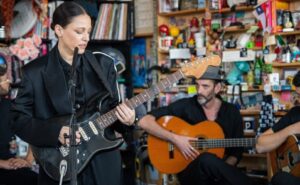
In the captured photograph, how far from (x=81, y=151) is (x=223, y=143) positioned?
5.11 ft

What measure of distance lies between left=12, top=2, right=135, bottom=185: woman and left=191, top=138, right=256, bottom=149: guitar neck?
1441 millimetres

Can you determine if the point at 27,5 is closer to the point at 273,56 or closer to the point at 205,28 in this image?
the point at 205,28

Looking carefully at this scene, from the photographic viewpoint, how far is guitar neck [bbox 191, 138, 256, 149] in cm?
341

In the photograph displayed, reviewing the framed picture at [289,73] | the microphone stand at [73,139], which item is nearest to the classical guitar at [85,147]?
the microphone stand at [73,139]

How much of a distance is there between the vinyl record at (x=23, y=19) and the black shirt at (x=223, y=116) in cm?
144

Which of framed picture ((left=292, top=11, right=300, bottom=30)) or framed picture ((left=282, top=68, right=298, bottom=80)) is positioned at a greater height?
framed picture ((left=292, top=11, right=300, bottom=30))

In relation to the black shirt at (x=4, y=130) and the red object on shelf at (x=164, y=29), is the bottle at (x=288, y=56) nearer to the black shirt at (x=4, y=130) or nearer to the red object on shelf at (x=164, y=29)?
the red object on shelf at (x=164, y=29)

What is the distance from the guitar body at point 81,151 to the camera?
2.15 metres

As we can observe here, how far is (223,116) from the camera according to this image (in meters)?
3.62

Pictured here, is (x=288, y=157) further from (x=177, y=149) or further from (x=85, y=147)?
(x=85, y=147)

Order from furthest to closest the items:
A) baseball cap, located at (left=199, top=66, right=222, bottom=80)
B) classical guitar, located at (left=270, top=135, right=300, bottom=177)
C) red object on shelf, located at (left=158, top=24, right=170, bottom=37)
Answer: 1. red object on shelf, located at (left=158, top=24, right=170, bottom=37)
2. baseball cap, located at (left=199, top=66, right=222, bottom=80)
3. classical guitar, located at (left=270, top=135, right=300, bottom=177)

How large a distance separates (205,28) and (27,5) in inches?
62.9

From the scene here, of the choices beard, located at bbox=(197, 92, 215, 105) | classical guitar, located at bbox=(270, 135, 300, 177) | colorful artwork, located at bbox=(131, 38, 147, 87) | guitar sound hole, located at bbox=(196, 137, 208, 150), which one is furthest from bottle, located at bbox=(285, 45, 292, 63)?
Result: colorful artwork, located at bbox=(131, 38, 147, 87)

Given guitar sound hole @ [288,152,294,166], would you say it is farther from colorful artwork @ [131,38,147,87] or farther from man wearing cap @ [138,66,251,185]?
colorful artwork @ [131,38,147,87]
